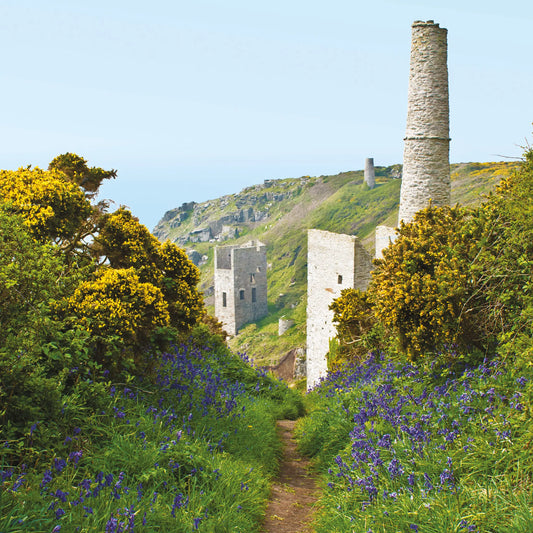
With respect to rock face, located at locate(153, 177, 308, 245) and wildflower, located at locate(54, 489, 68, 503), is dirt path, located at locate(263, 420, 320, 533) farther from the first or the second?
rock face, located at locate(153, 177, 308, 245)

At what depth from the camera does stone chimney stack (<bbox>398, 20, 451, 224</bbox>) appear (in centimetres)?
1460

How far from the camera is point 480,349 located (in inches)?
325

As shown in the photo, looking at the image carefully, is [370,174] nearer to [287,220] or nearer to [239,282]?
[287,220]

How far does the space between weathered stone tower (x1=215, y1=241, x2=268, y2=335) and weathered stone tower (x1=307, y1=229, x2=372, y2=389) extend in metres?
37.1

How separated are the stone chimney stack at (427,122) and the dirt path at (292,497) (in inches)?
342

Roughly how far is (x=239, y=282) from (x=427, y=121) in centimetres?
4460

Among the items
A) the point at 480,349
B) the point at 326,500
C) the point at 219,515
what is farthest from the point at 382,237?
the point at 219,515

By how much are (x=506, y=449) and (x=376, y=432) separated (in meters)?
2.06

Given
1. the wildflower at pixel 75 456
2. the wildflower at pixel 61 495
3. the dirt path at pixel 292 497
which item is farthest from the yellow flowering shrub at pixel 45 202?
the dirt path at pixel 292 497

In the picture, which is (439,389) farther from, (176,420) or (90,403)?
(90,403)

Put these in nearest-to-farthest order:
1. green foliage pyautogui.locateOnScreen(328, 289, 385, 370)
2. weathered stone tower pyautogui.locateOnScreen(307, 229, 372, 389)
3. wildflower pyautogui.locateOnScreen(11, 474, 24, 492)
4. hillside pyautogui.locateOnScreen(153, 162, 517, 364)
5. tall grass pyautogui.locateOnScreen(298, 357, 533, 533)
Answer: wildflower pyautogui.locateOnScreen(11, 474, 24, 492), tall grass pyautogui.locateOnScreen(298, 357, 533, 533), green foliage pyautogui.locateOnScreen(328, 289, 385, 370), weathered stone tower pyautogui.locateOnScreen(307, 229, 372, 389), hillside pyautogui.locateOnScreen(153, 162, 517, 364)

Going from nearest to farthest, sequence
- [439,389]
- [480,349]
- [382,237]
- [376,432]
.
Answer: [376,432] < [439,389] < [480,349] < [382,237]

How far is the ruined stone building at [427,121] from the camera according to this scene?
1460cm

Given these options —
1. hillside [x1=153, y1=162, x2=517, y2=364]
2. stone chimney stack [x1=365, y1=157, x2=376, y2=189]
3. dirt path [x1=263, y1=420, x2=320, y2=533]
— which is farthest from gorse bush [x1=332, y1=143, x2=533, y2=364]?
stone chimney stack [x1=365, y1=157, x2=376, y2=189]
